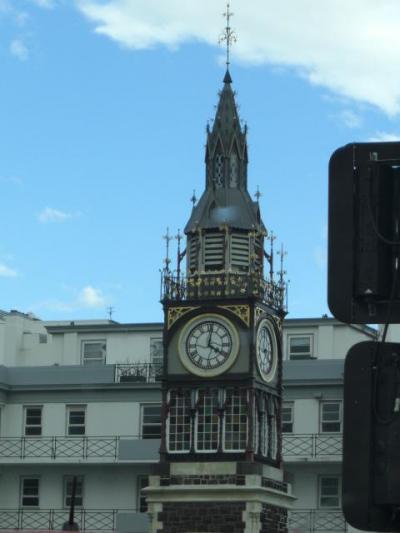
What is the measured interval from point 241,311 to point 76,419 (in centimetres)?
1281

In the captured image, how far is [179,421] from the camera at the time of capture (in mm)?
62906

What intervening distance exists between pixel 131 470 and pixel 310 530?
835 cm

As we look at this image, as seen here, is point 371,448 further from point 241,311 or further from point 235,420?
point 241,311

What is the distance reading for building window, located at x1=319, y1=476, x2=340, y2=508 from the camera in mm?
69688

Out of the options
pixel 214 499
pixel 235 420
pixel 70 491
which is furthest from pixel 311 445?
pixel 70 491

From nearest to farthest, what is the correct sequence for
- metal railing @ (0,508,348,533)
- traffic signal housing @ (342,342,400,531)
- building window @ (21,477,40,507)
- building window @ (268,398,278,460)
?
1. traffic signal housing @ (342,342,400,531)
2. building window @ (268,398,278,460)
3. metal railing @ (0,508,348,533)
4. building window @ (21,477,40,507)

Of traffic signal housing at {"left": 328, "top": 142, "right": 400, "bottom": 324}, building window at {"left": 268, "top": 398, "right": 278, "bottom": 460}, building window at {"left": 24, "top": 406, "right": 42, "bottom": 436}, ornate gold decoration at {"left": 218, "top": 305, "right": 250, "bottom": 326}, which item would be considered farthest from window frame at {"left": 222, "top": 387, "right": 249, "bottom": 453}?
traffic signal housing at {"left": 328, "top": 142, "right": 400, "bottom": 324}

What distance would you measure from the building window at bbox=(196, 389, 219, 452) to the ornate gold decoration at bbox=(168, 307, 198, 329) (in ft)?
9.81

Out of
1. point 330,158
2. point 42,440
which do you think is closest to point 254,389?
point 42,440

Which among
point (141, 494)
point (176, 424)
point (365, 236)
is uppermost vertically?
point (176, 424)

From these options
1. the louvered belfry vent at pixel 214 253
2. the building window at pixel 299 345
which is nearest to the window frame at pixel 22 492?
the building window at pixel 299 345

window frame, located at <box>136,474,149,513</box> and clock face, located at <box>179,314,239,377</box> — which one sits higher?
clock face, located at <box>179,314,239,377</box>

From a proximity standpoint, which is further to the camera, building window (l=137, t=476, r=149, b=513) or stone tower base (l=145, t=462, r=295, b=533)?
building window (l=137, t=476, r=149, b=513)

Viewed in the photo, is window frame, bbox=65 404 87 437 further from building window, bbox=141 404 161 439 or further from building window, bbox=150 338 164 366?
building window, bbox=150 338 164 366
